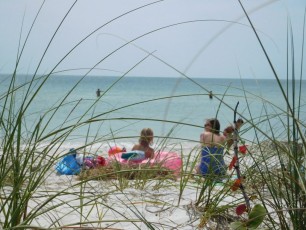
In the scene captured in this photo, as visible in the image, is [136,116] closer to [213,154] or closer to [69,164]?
[69,164]

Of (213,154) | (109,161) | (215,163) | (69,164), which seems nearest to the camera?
(213,154)

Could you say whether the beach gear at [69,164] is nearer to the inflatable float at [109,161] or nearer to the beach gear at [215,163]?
the inflatable float at [109,161]

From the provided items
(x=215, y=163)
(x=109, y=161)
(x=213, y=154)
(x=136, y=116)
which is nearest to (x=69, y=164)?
(x=109, y=161)

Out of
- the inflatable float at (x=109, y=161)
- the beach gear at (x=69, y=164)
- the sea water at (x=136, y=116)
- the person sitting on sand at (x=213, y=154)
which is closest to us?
the sea water at (x=136, y=116)

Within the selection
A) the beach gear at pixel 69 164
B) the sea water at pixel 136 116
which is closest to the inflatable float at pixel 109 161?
the beach gear at pixel 69 164

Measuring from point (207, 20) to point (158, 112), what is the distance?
26449 millimetres

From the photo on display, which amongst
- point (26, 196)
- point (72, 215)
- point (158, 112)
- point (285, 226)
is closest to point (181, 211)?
point (72, 215)

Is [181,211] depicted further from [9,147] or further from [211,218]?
[9,147]

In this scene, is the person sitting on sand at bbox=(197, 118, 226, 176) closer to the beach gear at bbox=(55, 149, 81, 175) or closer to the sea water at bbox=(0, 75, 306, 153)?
the sea water at bbox=(0, 75, 306, 153)

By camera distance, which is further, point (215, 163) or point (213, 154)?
point (215, 163)

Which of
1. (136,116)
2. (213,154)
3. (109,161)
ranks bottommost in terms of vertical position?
(213,154)

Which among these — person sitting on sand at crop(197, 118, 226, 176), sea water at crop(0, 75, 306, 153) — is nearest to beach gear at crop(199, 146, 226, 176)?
person sitting on sand at crop(197, 118, 226, 176)

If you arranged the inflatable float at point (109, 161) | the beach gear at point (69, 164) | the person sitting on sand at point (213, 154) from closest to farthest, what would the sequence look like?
the person sitting on sand at point (213, 154), the beach gear at point (69, 164), the inflatable float at point (109, 161)

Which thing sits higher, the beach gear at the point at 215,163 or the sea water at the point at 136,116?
the sea water at the point at 136,116
